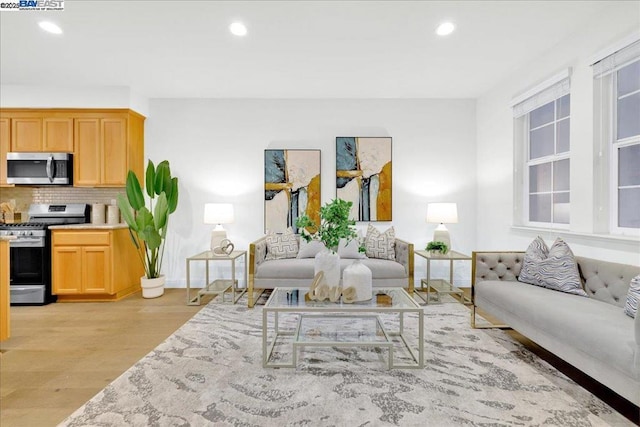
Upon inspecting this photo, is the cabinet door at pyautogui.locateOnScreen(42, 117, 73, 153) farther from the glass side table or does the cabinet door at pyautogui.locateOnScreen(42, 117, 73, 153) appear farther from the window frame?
the window frame

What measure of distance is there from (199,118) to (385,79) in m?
2.67

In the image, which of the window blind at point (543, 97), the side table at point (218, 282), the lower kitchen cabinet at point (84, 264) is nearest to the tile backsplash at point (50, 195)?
the lower kitchen cabinet at point (84, 264)

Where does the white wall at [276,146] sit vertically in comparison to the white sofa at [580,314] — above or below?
above

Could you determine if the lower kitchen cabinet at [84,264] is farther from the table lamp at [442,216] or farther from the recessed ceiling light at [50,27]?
the table lamp at [442,216]

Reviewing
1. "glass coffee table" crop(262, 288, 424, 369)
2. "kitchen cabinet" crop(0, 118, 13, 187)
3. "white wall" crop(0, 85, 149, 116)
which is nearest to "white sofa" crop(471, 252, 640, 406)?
"glass coffee table" crop(262, 288, 424, 369)

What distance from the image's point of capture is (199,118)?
4738 millimetres

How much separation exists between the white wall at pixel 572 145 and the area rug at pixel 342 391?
113 centimetres

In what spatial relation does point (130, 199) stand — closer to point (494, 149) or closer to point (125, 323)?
point (125, 323)

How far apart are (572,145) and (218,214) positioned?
3.90 m

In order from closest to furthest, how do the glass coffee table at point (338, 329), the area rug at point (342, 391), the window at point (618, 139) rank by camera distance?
the area rug at point (342, 391)
the glass coffee table at point (338, 329)
the window at point (618, 139)

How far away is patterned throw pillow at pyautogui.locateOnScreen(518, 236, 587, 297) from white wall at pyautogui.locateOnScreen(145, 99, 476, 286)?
6.25 feet

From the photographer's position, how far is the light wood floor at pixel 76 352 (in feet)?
6.30

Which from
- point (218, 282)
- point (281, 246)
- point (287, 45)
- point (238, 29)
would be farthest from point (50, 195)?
point (287, 45)

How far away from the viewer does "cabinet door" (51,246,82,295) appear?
4.02 meters
